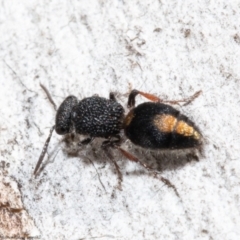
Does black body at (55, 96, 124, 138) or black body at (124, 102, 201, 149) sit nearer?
black body at (124, 102, 201, 149)

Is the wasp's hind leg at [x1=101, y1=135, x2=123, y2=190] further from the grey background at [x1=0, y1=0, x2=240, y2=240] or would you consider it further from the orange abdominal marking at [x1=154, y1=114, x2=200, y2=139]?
the orange abdominal marking at [x1=154, y1=114, x2=200, y2=139]

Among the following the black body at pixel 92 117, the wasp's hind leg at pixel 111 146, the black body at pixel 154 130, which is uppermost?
the black body at pixel 154 130

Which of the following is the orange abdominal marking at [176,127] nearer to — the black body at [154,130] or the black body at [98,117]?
the black body at [154,130]

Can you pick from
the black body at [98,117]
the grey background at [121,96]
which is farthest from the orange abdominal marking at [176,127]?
the black body at [98,117]

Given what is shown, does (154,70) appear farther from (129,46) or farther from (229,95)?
(229,95)

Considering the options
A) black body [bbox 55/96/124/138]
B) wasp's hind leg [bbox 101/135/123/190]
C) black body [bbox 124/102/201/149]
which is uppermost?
black body [bbox 124/102/201/149]

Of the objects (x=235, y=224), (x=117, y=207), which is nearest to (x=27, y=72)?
(x=117, y=207)

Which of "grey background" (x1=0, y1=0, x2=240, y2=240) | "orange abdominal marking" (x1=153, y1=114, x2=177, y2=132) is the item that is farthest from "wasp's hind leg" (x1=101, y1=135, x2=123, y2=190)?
"orange abdominal marking" (x1=153, y1=114, x2=177, y2=132)

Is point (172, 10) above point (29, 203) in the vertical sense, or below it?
above
